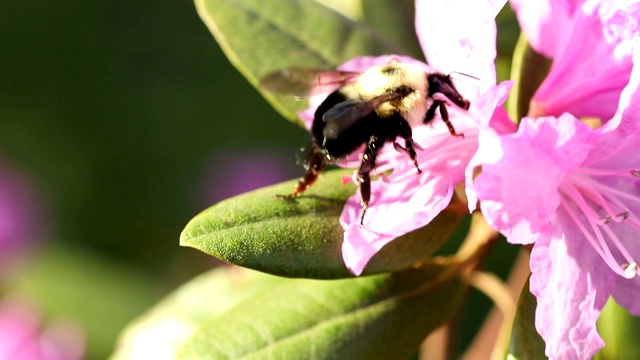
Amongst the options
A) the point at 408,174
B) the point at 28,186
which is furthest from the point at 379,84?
the point at 28,186

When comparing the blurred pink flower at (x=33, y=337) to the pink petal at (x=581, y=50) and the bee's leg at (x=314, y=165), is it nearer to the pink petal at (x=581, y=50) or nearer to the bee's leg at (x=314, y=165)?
the bee's leg at (x=314, y=165)

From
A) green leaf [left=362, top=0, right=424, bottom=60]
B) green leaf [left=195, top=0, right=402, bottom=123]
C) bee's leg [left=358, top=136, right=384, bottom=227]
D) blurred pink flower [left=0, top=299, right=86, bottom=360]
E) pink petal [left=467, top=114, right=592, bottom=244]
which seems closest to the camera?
pink petal [left=467, top=114, right=592, bottom=244]

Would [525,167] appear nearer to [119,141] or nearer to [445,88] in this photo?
[445,88]

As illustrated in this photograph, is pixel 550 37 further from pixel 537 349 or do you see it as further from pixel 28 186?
pixel 28 186

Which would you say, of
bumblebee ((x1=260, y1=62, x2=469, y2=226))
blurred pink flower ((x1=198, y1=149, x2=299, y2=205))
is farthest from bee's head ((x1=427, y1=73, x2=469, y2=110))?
blurred pink flower ((x1=198, y1=149, x2=299, y2=205))

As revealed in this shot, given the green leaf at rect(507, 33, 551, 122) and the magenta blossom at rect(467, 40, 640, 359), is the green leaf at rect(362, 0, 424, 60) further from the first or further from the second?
the magenta blossom at rect(467, 40, 640, 359)

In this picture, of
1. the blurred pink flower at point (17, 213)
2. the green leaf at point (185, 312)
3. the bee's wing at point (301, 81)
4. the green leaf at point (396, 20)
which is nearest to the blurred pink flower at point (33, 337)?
the blurred pink flower at point (17, 213)

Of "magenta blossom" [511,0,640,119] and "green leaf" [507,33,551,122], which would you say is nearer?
"magenta blossom" [511,0,640,119]
